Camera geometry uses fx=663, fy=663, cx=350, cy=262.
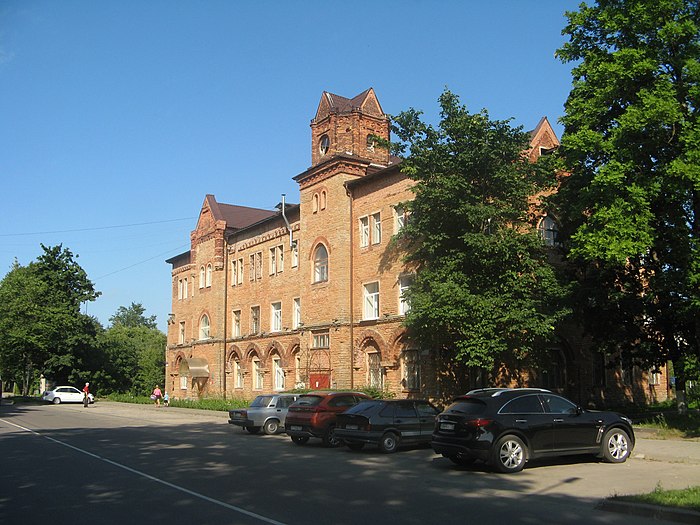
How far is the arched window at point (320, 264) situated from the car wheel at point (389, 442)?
18578 millimetres

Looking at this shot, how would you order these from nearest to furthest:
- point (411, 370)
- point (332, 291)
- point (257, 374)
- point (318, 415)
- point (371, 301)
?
point (318, 415), point (411, 370), point (371, 301), point (332, 291), point (257, 374)

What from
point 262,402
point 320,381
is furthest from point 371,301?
point 262,402

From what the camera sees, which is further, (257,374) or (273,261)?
(257,374)

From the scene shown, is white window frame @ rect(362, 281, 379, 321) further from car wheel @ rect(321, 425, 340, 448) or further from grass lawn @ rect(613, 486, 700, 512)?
grass lawn @ rect(613, 486, 700, 512)

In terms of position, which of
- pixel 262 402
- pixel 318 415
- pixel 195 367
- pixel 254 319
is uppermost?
pixel 254 319

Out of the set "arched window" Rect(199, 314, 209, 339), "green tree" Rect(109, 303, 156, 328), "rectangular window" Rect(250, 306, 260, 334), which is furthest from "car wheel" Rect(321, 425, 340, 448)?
"green tree" Rect(109, 303, 156, 328)

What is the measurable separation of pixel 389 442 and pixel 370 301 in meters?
16.0

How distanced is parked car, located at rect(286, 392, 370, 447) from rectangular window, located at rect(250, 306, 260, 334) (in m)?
23.1

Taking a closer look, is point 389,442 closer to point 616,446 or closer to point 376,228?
point 616,446

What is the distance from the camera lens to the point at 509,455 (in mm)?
12922

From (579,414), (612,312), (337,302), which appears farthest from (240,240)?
(579,414)

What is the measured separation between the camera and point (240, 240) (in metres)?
46.4

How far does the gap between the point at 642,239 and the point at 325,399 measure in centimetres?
1037

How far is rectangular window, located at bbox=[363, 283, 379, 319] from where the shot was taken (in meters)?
32.5
